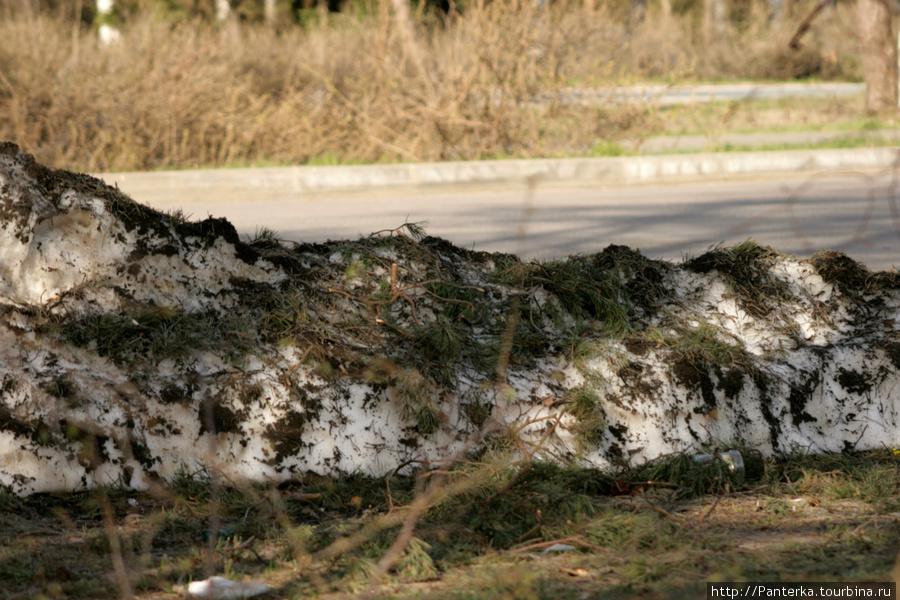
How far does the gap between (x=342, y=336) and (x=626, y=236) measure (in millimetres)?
4259

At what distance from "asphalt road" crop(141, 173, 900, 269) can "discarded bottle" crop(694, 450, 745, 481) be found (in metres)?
2.94

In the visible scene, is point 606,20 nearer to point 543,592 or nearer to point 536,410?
point 536,410

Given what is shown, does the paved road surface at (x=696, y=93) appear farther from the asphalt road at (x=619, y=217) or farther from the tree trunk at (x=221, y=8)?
the tree trunk at (x=221, y=8)

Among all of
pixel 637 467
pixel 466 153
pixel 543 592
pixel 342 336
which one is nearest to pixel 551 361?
pixel 637 467

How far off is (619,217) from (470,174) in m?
2.72

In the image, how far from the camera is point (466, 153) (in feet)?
39.4

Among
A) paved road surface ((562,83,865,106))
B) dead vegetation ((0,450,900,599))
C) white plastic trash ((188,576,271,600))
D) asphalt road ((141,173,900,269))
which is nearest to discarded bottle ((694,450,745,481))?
dead vegetation ((0,450,900,599))

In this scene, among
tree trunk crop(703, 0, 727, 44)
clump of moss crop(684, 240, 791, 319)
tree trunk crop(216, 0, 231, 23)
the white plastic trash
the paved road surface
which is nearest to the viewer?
the white plastic trash

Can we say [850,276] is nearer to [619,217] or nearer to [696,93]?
[619,217]

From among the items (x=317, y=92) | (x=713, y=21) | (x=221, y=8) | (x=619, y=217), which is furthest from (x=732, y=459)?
(x=713, y=21)

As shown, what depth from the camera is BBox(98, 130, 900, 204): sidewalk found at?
32.2ft

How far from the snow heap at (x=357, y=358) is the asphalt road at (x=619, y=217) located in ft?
7.20

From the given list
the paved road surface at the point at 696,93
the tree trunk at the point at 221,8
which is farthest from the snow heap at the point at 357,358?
the tree trunk at the point at 221,8

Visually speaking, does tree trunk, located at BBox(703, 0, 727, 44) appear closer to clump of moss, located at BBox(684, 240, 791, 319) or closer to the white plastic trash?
clump of moss, located at BBox(684, 240, 791, 319)
